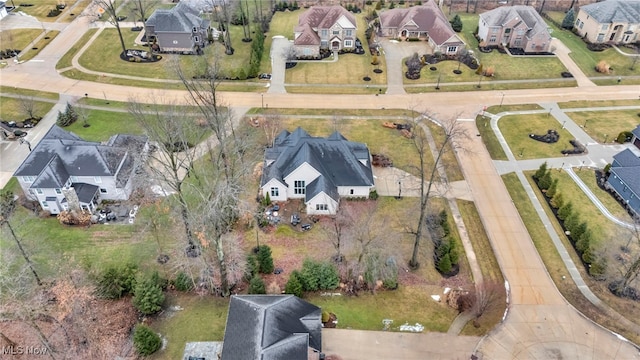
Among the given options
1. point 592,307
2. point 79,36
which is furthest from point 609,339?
point 79,36

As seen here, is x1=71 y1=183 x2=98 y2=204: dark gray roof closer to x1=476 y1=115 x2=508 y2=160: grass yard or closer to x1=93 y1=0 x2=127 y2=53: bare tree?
x1=93 y1=0 x2=127 y2=53: bare tree

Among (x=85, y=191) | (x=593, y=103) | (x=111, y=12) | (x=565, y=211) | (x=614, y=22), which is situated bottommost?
(x=593, y=103)

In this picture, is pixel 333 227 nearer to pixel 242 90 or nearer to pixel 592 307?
pixel 592 307

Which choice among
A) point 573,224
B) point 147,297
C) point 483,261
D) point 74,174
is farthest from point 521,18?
point 147,297

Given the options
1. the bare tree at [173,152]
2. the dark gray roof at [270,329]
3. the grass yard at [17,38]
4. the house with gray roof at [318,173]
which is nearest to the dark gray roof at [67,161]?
the bare tree at [173,152]

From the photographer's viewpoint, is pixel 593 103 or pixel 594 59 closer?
pixel 593 103

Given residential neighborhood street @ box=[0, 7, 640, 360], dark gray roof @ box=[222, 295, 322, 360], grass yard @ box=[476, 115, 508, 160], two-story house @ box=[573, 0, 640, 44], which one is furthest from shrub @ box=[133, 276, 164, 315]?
two-story house @ box=[573, 0, 640, 44]

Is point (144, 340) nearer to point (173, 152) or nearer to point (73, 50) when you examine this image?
point (173, 152)
